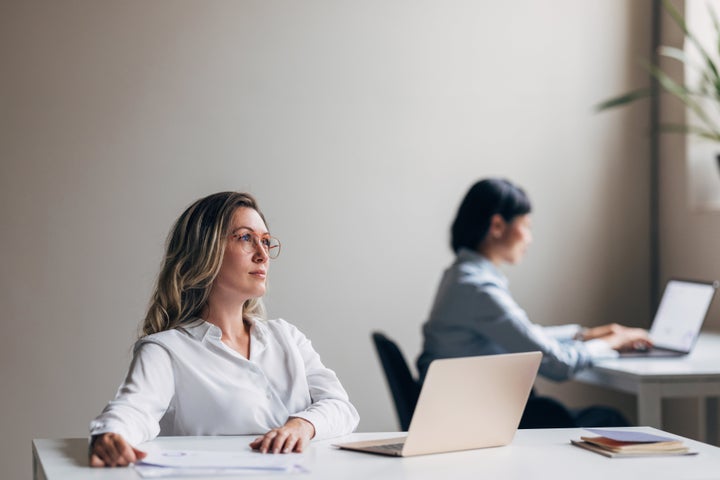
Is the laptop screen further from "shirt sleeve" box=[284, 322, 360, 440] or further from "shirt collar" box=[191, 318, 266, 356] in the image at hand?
"shirt collar" box=[191, 318, 266, 356]

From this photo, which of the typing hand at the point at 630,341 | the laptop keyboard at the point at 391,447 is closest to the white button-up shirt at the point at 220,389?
the laptop keyboard at the point at 391,447

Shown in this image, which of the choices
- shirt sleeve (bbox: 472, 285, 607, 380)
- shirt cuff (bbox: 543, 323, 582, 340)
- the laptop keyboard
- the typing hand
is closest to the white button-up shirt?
the laptop keyboard

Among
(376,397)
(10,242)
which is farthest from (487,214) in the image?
(10,242)

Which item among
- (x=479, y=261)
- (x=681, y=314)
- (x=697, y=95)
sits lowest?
(x=681, y=314)

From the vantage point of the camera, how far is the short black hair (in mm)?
3221

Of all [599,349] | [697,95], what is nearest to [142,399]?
[599,349]

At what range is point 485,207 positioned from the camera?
10.6 feet

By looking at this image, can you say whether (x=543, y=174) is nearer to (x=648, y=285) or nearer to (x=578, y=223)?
(x=578, y=223)

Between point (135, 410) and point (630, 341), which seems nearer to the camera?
point (135, 410)

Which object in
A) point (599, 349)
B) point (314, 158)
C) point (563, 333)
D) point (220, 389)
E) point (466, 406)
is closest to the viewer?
point (466, 406)

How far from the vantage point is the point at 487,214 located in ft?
10.6

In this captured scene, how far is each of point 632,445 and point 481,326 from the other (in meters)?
1.35

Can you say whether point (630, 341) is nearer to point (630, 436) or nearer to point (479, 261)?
point (479, 261)

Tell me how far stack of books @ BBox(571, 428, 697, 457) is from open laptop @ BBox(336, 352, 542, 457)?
15cm
